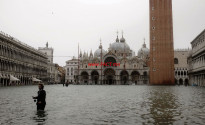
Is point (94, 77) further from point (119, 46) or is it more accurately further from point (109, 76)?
point (119, 46)

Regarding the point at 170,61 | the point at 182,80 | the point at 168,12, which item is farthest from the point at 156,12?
the point at 182,80

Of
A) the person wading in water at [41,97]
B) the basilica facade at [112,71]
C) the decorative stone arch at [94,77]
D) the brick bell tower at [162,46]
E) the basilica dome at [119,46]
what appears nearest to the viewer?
the person wading in water at [41,97]

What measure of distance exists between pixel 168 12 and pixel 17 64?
37.5 meters

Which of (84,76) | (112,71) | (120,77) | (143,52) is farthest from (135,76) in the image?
(84,76)

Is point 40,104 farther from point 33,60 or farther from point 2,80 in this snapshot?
point 33,60

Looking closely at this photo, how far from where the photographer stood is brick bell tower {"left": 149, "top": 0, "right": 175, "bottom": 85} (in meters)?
59.1

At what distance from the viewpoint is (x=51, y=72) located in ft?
315

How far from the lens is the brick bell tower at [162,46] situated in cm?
5912

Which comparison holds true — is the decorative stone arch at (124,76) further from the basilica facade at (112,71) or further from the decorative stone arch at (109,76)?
the decorative stone arch at (109,76)

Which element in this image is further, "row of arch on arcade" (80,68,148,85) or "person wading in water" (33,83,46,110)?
"row of arch on arcade" (80,68,148,85)

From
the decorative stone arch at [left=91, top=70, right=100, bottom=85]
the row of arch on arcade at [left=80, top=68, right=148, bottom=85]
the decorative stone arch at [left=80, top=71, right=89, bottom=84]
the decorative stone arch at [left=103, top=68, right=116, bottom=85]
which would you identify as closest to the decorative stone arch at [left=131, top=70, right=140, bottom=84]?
the row of arch on arcade at [left=80, top=68, right=148, bottom=85]

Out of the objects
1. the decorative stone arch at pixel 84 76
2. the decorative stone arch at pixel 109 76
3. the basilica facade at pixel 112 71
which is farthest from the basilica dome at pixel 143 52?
the decorative stone arch at pixel 84 76

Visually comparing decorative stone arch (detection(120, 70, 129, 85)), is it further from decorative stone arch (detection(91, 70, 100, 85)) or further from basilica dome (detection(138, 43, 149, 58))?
basilica dome (detection(138, 43, 149, 58))

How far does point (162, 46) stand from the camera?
194 ft
